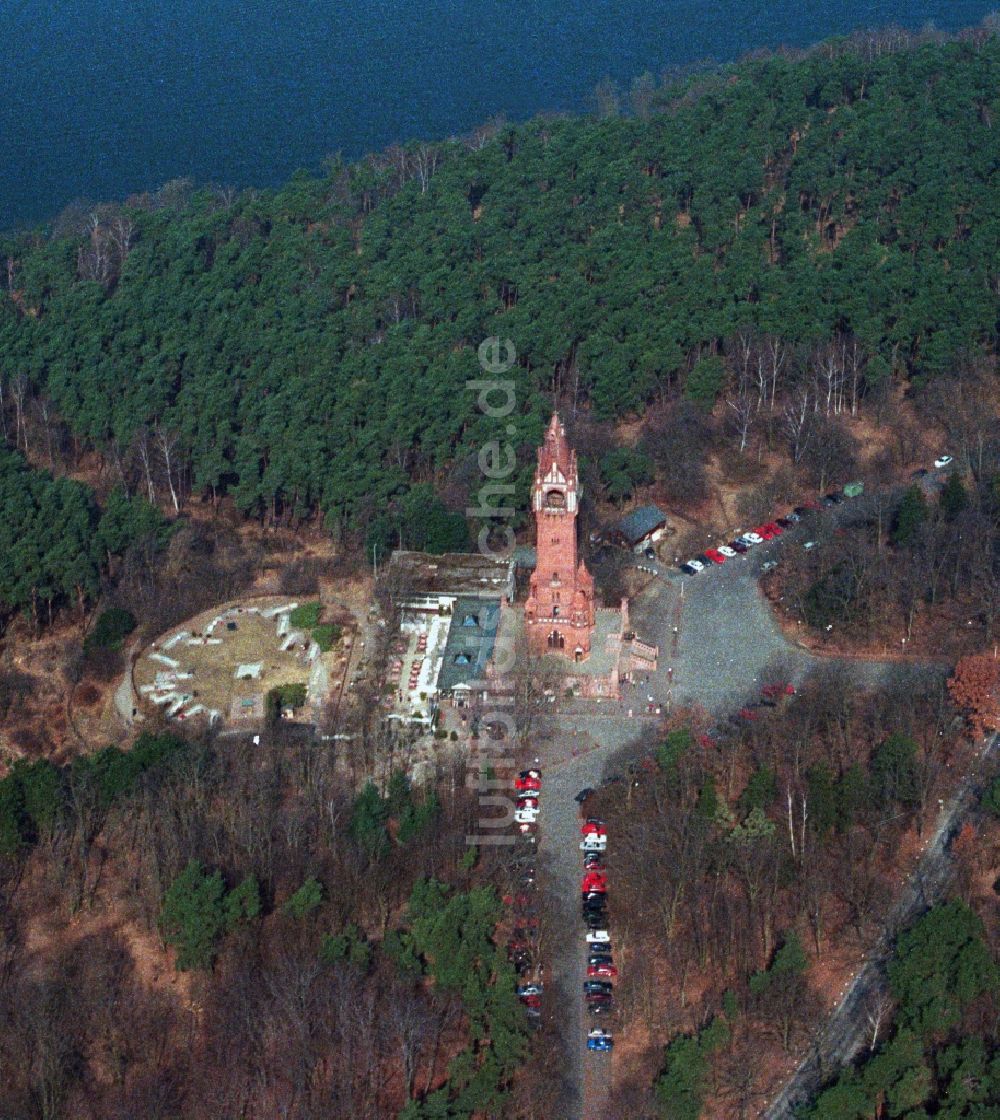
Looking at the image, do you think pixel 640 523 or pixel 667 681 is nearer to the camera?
pixel 667 681

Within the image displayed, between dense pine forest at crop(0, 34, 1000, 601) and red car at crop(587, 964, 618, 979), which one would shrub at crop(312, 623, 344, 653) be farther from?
red car at crop(587, 964, 618, 979)

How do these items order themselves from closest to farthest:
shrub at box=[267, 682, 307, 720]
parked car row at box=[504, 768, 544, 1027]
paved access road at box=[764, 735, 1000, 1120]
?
paved access road at box=[764, 735, 1000, 1120]
parked car row at box=[504, 768, 544, 1027]
shrub at box=[267, 682, 307, 720]

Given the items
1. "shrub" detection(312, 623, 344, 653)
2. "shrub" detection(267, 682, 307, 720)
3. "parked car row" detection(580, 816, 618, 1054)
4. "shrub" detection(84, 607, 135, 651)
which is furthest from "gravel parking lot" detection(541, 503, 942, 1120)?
"shrub" detection(84, 607, 135, 651)

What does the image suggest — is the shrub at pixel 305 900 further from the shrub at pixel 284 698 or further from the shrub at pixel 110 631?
the shrub at pixel 110 631

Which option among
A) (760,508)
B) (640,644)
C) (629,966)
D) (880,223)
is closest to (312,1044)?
(629,966)

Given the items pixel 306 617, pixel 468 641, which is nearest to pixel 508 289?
pixel 306 617

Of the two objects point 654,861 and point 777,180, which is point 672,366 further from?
point 654,861

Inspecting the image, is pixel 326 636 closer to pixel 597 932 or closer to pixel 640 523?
pixel 640 523
